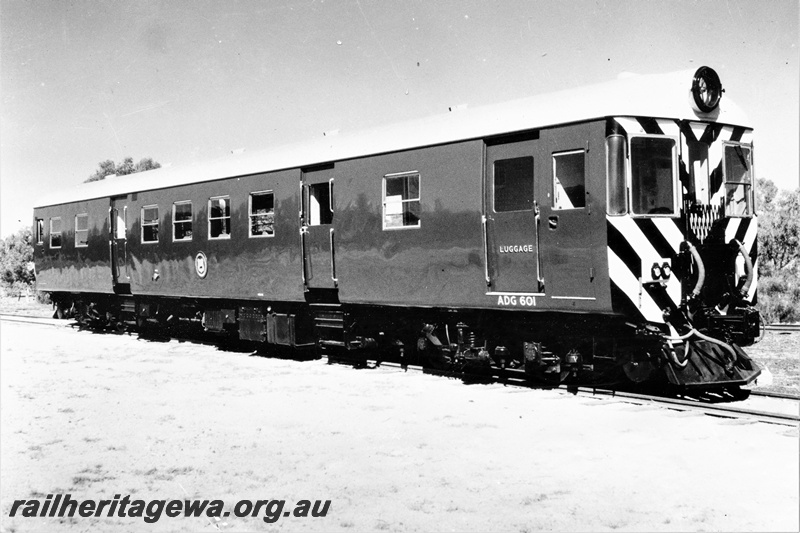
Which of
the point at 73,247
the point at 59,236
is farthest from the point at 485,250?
the point at 59,236

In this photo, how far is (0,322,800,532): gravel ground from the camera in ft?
16.6

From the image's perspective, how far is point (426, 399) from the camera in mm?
8891

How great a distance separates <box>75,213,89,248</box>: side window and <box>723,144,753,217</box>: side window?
51.0ft

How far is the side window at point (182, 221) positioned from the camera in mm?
15312

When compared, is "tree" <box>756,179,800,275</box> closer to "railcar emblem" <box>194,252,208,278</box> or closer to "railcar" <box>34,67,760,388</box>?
"railcar" <box>34,67,760,388</box>

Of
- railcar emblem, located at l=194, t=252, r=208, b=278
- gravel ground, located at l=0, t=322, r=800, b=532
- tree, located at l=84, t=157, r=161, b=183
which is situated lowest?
gravel ground, located at l=0, t=322, r=800, b=532

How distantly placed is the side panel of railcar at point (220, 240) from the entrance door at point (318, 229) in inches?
7.7

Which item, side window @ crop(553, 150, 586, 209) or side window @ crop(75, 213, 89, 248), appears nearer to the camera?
side window @ crop(553, 150, 586, 209)

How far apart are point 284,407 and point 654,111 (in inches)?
217

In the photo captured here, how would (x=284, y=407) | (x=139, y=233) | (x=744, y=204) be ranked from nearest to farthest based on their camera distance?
(x=284, y=407) → (x=744, y=204) → (x=139, y=233)

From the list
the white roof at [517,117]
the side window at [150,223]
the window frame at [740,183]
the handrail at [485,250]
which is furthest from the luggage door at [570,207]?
the side window at [150,223]

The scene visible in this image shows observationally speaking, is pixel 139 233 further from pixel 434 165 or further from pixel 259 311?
pixel 434 165

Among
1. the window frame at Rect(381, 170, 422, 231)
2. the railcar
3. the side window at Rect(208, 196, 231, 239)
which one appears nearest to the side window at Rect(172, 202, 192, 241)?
the side window at Rect(208, 196, 231, 239)

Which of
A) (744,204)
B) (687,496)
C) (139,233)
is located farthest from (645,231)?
(139,233)
